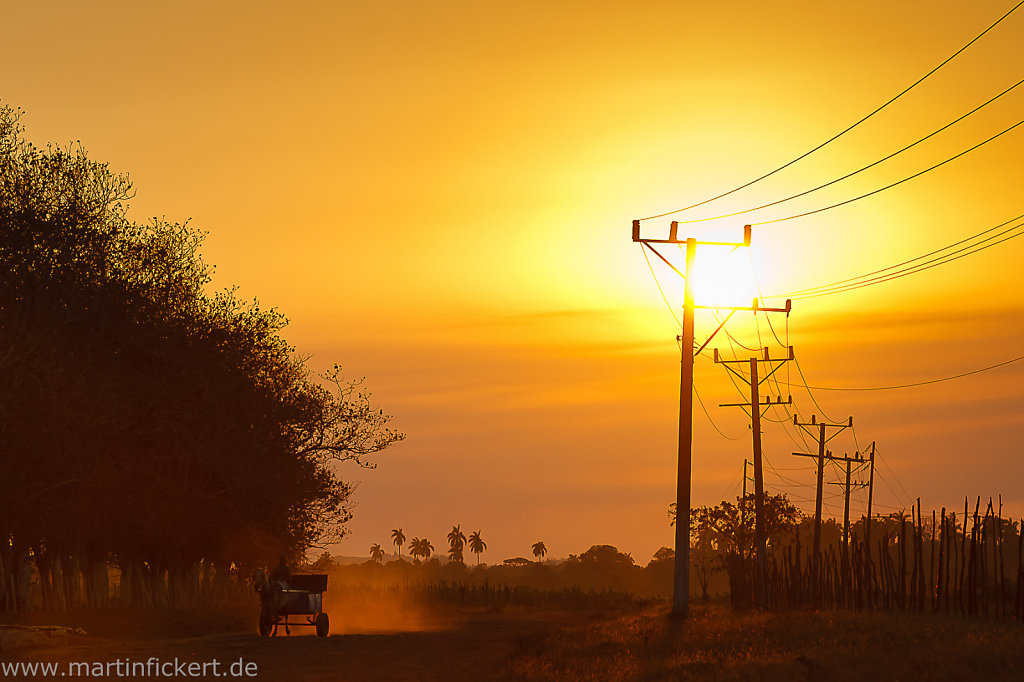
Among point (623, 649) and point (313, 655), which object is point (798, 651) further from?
point (313, 655)

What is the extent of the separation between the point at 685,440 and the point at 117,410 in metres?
20.1

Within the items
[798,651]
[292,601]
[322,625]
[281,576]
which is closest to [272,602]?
[292,601]

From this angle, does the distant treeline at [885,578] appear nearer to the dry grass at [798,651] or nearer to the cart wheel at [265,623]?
the dry grass at [798,651]

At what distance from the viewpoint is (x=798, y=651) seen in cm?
2777

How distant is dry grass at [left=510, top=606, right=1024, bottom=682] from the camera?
24.1 metres

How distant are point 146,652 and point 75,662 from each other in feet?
10.4

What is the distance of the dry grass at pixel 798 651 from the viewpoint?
24.1m

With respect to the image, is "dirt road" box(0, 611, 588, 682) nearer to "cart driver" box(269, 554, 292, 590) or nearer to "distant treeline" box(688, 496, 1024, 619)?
"cart driver" box(269, 554, 292, 590)

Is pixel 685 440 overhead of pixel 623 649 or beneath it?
overhead

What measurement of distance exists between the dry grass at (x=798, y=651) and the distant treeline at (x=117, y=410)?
15.0 metres

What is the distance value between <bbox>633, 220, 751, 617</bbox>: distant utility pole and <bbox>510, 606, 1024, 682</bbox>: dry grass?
483cm

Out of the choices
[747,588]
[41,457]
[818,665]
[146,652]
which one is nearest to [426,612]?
[747,588]

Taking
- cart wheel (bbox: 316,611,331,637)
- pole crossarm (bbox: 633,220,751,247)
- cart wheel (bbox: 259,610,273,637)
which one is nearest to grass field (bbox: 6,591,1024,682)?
cart wheel (bbox: 259,610,273,637)

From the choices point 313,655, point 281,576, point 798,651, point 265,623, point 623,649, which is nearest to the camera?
point 798,651
